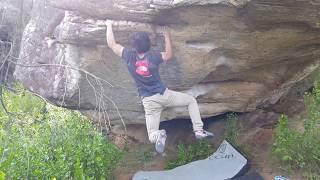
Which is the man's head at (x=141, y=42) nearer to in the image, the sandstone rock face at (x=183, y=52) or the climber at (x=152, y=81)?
the climber at (x=152, y=81)

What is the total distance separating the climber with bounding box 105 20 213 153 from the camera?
221 inches

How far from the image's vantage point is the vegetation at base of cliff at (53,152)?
227 inches

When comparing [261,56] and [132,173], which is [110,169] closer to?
[132,173]

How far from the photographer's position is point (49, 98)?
22.9 feet

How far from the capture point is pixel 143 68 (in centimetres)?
567

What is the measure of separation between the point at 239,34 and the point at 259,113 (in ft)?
6.56

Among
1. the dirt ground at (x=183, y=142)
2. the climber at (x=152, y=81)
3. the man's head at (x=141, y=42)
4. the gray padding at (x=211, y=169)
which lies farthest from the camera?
the dirt ground at (x=183, y=142)

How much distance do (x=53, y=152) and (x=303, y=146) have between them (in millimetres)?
3498

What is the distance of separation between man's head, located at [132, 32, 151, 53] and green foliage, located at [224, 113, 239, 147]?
2.26 metres

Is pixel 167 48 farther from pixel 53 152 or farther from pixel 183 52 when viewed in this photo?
pixel 53 152

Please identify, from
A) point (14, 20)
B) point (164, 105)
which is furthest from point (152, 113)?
point (14, 20)

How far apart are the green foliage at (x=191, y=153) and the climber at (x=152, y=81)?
127cm

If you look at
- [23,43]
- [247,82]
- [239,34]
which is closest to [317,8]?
[239,34]

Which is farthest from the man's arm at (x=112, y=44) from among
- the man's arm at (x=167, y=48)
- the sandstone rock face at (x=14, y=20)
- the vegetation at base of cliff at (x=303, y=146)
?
the sandstone rock face at (x=14, y=20)
